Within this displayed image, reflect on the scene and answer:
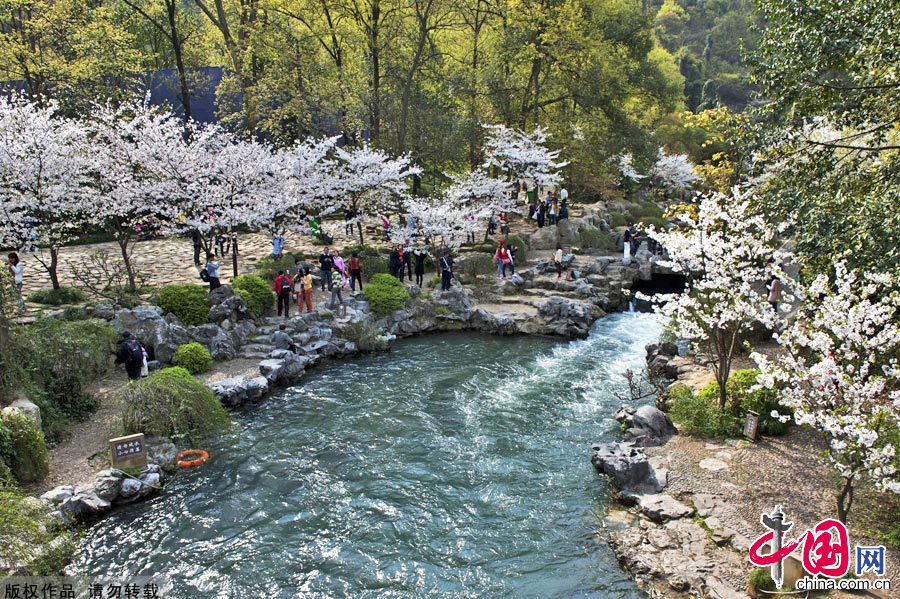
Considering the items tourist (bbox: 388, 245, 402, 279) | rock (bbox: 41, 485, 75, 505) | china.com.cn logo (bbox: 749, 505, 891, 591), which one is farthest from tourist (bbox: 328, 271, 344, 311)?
china.com.cn logo (bbox: 749, 505, 891, 591)

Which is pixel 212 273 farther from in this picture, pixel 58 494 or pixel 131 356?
pixel 58 494

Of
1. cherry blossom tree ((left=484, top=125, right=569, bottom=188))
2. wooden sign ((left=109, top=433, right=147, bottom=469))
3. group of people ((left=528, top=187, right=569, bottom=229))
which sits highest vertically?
cherry blossom tree ((left=484, top=125, right=569, bottom=188))

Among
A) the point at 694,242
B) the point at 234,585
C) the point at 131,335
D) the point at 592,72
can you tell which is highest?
the point at 592,72

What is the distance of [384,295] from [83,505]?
455 inches

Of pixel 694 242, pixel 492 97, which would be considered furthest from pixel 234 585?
pixel 492 97

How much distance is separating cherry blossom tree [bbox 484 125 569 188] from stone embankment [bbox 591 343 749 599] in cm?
1775

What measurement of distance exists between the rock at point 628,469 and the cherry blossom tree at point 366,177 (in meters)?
15.7

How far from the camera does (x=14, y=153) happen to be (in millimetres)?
17406

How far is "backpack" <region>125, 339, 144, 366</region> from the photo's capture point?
14516mm

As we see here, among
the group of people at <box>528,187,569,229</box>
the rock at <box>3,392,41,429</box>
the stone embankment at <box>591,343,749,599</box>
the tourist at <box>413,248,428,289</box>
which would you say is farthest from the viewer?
the group of people at <box>528,187,569,229</box>

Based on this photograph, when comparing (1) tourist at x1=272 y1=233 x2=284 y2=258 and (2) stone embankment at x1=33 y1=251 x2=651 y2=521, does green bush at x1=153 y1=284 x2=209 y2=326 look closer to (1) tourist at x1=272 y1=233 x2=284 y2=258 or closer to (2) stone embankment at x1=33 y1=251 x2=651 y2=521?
(2) stone embankment at x1=33 y1=251 x2=651 y2=521

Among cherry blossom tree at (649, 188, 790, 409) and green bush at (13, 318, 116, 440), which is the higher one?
cherry blossom tree at (649, 188, 790, 409)

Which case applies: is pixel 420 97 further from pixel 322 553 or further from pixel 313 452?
pixel 322 553

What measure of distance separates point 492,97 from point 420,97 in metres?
4.45
